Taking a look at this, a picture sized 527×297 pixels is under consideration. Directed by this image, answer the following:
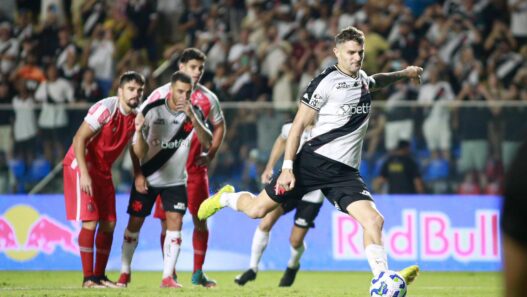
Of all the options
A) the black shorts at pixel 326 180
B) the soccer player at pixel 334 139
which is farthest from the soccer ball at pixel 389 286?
the black shorts at pixel 326 180

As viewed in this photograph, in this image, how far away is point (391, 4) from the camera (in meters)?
17.6

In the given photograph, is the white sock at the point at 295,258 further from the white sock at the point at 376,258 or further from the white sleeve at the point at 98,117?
the white sock at the point at 376,258

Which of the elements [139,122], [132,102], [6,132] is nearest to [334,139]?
[139,122]

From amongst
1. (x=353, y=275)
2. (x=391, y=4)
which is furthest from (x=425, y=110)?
(x=391, y=4)

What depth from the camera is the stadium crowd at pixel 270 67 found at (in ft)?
43.6

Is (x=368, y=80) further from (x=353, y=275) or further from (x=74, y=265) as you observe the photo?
(x=74, y=265)

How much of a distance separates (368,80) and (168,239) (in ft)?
9.65

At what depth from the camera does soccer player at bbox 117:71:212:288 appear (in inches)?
364

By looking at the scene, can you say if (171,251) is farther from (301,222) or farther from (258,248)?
(301,222)

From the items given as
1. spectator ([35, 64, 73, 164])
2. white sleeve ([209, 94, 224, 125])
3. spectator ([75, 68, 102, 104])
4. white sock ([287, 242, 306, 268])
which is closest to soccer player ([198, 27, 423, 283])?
white sleeve ([209, 94, 224, 125])

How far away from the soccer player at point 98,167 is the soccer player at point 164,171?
220mm

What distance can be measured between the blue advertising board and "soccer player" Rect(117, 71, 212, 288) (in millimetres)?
3556

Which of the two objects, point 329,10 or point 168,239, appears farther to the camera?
point 329,10

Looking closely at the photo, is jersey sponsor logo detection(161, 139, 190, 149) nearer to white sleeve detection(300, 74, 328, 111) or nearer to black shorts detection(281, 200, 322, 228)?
black shorts detection(281, 200, 322, 228)
